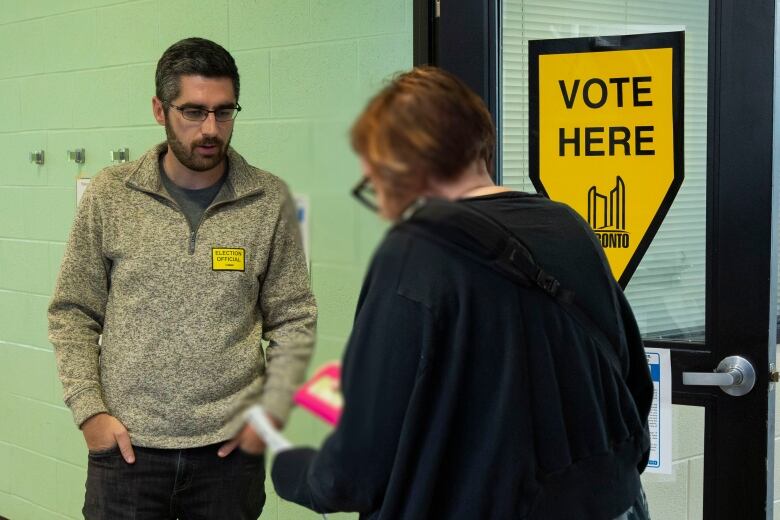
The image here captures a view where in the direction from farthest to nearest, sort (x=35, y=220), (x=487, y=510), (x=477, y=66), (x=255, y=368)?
(x=35, y=220)
(x=477, y=66)
(x=487, y=510)
(x=255, y=368)

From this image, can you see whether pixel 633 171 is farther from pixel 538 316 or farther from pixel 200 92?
pixel 200 92

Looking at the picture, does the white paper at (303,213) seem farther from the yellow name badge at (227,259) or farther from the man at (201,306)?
the yellow name badge at (227,259)

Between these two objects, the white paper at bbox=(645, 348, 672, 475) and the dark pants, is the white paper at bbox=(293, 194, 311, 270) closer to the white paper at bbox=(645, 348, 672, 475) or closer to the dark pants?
the dark pants

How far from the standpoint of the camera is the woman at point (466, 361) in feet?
1.17

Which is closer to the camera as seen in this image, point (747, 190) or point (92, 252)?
point (92, 252)

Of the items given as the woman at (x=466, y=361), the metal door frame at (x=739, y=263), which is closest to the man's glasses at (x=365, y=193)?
the woman at (x=466, y=361)

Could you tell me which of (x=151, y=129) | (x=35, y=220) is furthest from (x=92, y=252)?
(x=35, y=220)

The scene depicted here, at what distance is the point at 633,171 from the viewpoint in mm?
1868

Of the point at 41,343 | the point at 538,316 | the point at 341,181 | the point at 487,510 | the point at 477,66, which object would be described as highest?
the point at 477,66

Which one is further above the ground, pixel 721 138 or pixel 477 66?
pixel 477 66

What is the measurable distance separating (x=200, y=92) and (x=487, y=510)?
1.74 ft

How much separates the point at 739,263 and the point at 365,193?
5.27ft

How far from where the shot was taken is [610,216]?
192 cm

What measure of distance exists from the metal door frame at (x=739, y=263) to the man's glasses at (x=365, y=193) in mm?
1587
